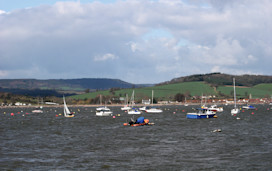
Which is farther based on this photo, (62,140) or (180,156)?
(62,140)

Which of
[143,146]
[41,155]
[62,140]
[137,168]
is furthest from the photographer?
[62,140]

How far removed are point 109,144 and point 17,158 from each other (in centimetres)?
1299

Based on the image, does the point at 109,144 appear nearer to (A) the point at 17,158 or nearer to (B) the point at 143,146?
(B) the point at 143,146

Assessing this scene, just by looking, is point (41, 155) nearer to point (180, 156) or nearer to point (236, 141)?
point (180, 156)

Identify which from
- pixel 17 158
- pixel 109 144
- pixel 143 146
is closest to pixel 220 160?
pixel 143 146

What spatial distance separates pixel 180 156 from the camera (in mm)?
38875

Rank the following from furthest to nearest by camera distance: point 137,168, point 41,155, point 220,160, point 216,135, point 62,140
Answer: point 216,135 → point 62,140 → point 41,155 → point 220,160 → point 137,168

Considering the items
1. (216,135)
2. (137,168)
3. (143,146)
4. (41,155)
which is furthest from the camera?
(216,135)

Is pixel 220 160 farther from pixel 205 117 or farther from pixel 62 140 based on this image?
pixel 205 117

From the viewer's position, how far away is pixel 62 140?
54.0 m

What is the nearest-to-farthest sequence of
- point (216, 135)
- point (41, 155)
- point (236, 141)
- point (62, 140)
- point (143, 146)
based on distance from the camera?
point (41, 155)
point (143, 146)
point (236, 141)
point (62, 140)
point (216, 135)

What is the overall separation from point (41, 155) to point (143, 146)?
1270 centimetres

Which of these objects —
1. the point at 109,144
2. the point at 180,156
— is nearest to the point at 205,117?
the point at 109,144

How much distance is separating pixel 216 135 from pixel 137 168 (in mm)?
27230
